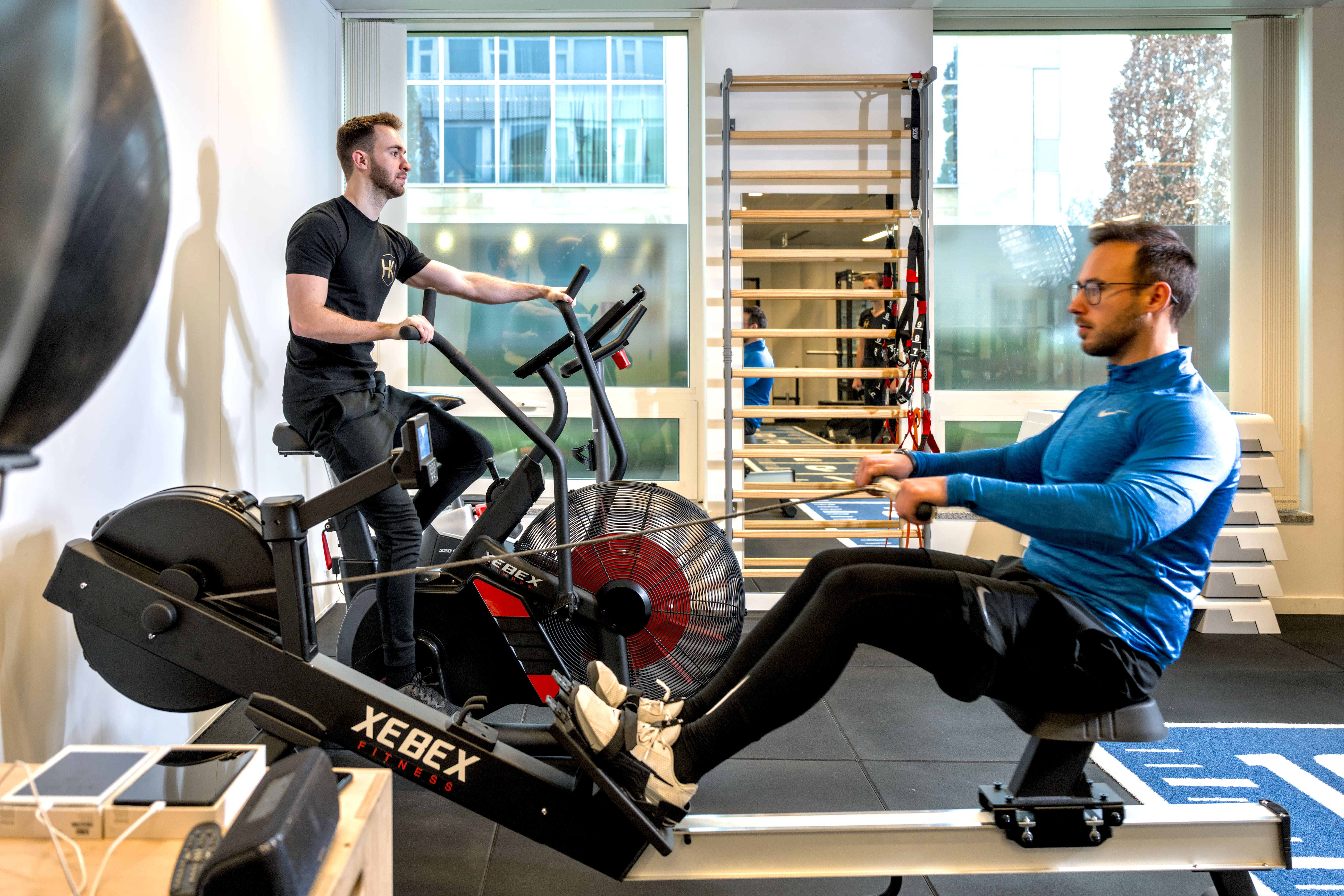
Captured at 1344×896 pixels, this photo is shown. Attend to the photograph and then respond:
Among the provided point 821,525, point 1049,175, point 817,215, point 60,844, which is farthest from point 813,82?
point 60,844

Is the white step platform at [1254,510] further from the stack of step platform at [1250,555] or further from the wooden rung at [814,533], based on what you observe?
the wooden rung at [814,533]

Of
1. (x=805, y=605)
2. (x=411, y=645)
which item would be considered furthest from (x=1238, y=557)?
(x=411, y=645)

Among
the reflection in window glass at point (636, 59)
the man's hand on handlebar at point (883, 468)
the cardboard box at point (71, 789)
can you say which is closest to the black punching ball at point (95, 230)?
the cardboard box at point (71, 789)

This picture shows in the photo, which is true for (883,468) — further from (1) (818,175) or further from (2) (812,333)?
(1) (818,175)

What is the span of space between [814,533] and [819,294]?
115cm

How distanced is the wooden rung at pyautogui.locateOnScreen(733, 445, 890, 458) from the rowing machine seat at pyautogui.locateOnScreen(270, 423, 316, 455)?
2194mm

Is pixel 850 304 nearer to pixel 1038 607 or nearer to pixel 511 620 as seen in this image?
pixel 511 620

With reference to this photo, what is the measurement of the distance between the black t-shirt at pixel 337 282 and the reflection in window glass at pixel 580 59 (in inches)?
86.4

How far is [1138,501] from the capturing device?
1463mm

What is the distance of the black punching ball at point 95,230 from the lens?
1.96 m

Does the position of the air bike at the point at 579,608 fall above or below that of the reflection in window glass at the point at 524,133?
below

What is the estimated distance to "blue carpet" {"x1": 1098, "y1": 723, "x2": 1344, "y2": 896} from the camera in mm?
1970

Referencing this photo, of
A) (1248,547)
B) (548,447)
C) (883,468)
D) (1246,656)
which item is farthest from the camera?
(1248,547)

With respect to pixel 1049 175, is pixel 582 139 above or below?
above
